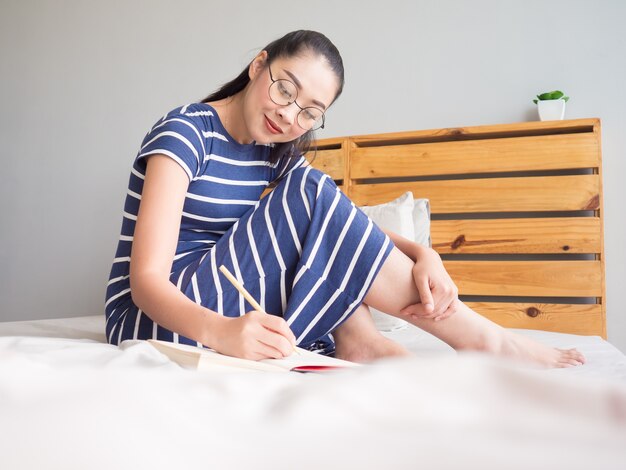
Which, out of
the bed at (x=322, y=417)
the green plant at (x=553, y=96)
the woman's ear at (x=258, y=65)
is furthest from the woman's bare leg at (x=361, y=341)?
the green plant at (x=553, y=96)

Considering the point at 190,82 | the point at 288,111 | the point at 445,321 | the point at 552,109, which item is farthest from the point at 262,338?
the point at 190,82

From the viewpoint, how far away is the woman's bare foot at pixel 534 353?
3.70ft

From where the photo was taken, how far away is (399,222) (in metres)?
1.87

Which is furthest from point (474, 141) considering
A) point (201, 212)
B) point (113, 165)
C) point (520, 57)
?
point (113, 165)

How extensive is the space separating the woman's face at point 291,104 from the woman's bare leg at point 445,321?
359 mm

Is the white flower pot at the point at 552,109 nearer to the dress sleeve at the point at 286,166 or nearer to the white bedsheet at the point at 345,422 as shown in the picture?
the dress sleeve at the point at 286,166

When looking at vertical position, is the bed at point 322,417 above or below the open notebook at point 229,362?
above

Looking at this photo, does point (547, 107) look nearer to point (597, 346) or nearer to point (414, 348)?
point (597, 346)

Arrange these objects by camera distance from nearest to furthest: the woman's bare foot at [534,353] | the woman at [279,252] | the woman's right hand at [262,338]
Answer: the woman's right hand at [262,338] → the woman at [279,252] → the woman's bare foot at [534,353]

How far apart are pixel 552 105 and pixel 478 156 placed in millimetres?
328

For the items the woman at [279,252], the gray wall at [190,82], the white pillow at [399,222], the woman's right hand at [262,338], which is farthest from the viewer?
the gray wall at [190,82]

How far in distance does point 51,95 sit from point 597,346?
307 cm

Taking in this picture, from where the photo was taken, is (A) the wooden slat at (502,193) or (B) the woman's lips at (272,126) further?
(A) the wooden slat at (502,193)

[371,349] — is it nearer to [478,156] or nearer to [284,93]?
[284,93]
